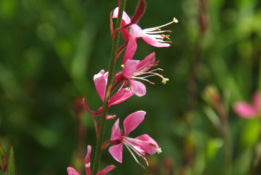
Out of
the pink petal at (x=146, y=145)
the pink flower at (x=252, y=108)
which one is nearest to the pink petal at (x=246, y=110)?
the pink flower at (x=252, y=108)

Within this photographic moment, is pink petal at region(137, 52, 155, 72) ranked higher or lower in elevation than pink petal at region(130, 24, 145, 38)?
lower

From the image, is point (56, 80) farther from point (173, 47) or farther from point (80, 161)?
point (80, 161)

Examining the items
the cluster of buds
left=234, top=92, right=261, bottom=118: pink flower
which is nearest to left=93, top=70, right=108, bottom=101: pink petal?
the cluster of buds

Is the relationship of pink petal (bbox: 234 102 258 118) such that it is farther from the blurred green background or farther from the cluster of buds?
the cluster of buds

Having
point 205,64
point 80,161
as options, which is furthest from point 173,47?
point 80,161

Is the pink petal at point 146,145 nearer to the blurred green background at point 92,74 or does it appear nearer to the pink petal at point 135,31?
the pink petal at point 135,31
